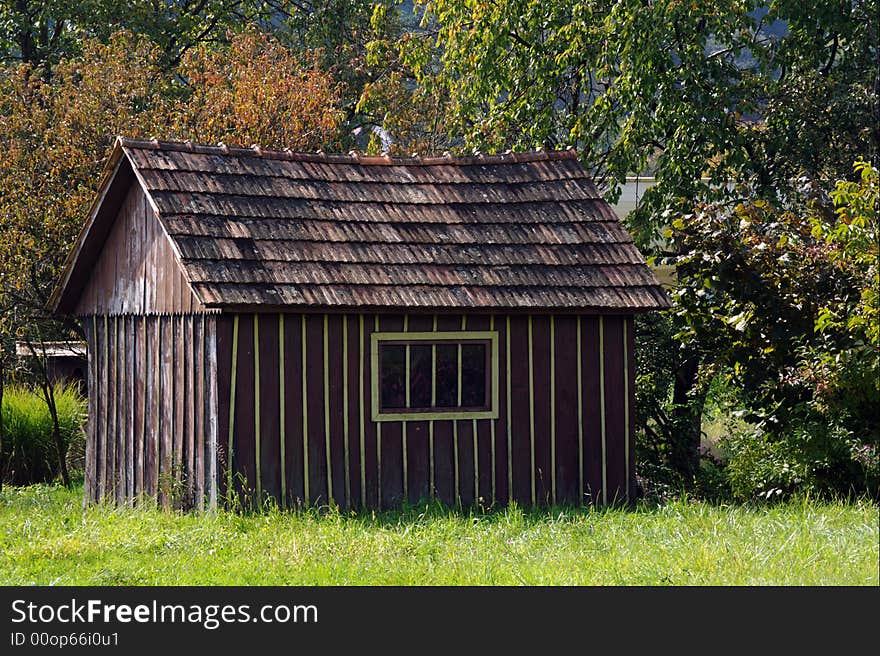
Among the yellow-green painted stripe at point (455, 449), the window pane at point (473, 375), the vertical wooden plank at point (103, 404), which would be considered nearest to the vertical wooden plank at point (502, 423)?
the window pane at point (473, 375)

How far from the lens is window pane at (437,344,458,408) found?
13.1m

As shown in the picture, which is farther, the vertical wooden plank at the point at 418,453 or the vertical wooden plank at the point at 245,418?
the vertical wooden plank at the point at 418,453

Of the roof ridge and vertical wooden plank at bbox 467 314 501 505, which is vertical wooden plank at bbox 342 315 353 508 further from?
the roof ridge

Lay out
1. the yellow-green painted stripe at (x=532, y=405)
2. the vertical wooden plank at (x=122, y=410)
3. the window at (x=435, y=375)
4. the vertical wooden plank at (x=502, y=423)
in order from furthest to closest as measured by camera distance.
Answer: the vertical wooden plank at (x=122, y=410), the yellow-green painted stripe at (x=532, y=405), the vertical wooden plank at (x=502, y=423), the window at (x=435, y=375)

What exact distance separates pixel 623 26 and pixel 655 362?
4.49 m

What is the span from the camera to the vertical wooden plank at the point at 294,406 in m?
12.5

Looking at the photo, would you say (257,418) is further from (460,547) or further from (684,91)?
(684,91)

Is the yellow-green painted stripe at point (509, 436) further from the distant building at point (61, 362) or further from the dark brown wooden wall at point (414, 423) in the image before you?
the distant building at point (61, 362)

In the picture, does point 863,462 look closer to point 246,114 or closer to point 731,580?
point 731,580

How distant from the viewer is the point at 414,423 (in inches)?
512

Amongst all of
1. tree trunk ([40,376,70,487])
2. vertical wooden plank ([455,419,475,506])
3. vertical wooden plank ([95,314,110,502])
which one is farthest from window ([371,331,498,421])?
tree trunk ([40,376,70,487])

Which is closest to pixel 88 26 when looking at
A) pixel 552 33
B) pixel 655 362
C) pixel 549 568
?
pixel 552 33

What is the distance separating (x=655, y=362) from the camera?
54.3ft

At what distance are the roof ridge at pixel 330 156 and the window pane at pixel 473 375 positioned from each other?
2651mm
